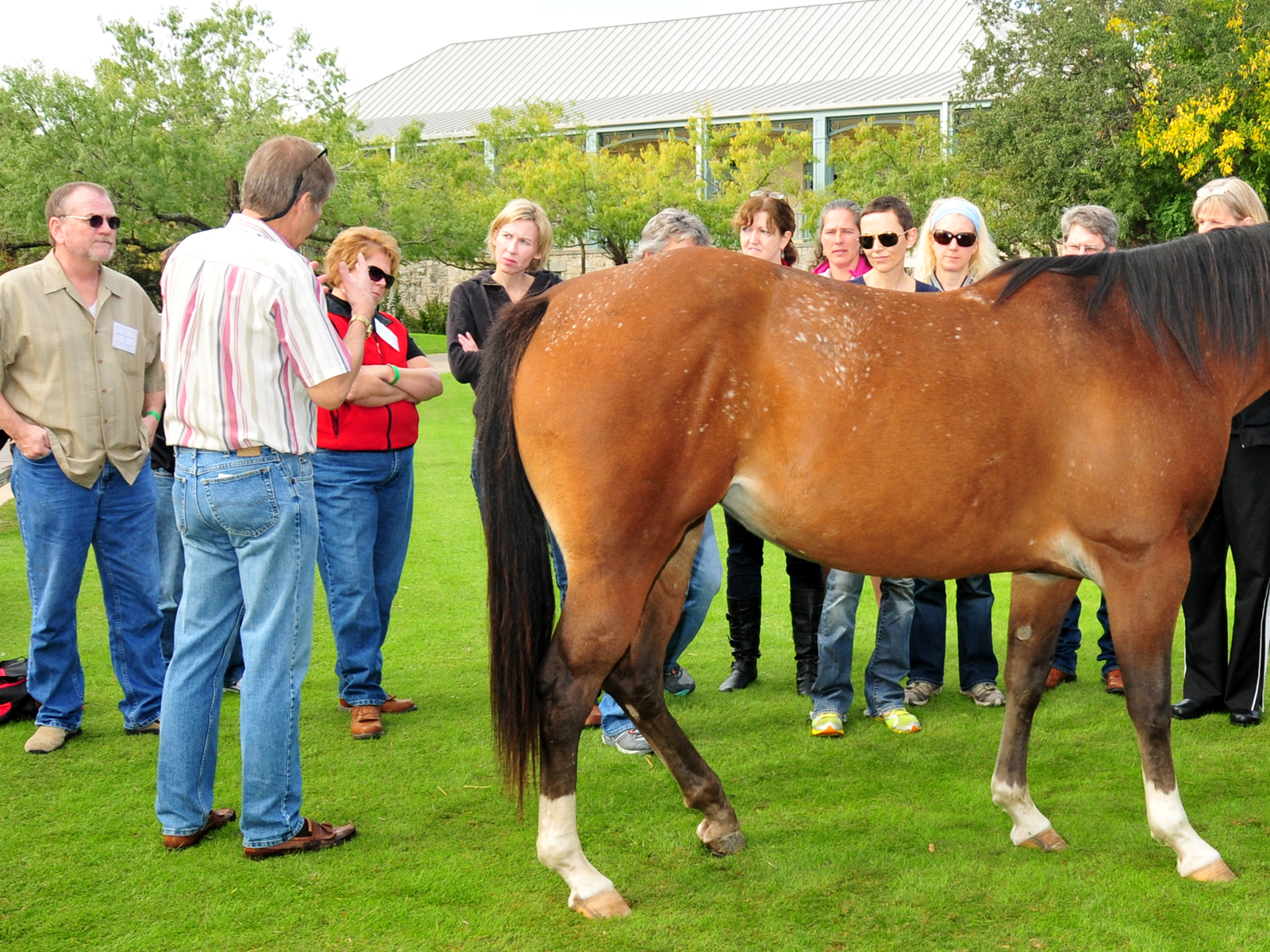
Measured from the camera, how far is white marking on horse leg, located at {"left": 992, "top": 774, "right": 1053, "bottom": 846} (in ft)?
11.2

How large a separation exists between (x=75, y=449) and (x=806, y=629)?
11.1ft

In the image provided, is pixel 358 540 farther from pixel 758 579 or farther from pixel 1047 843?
pixel 1047 843

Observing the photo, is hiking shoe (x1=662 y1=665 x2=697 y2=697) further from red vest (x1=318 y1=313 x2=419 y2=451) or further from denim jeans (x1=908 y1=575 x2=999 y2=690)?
red vest (x1=318 y1=313 x2=419 y2=451)

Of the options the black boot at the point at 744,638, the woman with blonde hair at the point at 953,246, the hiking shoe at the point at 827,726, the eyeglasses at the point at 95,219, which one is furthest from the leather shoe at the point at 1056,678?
the eyeglasses at the point at 95,219

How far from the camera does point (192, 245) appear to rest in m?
3.08

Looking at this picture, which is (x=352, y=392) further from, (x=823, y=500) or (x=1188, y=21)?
(x=1188, y=21)

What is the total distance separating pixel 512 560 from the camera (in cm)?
318

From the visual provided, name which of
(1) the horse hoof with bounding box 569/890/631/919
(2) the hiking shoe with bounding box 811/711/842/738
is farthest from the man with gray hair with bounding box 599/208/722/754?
(1) the horse hoof with bounding box 569/890/631/919

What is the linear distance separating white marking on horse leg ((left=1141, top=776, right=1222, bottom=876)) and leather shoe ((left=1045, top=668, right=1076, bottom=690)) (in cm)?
191

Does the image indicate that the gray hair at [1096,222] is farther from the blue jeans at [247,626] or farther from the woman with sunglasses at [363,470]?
the blue jeans at [247,626]

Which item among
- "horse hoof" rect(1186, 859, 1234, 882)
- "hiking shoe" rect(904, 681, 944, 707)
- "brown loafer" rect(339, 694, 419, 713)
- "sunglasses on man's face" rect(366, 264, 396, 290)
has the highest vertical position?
"sunglasses on man's face" rect(366, 264, 396, 290)

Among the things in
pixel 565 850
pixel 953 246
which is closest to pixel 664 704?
pixel 565 850

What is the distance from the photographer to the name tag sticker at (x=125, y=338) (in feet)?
14.5

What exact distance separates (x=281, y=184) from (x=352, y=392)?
50.5 inches
